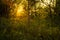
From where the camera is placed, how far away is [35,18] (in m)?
5.64

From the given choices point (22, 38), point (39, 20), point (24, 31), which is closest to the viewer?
point (22, 38)

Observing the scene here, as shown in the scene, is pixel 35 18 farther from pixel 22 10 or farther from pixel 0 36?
pixel 0 36

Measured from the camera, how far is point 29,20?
5.60 meters

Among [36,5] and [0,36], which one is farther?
[36,5]

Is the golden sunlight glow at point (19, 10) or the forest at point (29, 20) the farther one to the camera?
the golden sunlight glow at point (19, 10)

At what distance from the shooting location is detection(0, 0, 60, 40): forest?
5.00 m

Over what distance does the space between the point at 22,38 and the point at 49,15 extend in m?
0.99

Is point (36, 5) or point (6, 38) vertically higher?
point (36, 5)

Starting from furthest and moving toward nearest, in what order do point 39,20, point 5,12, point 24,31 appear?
point 5,12 < point 39,20 < point 24,31

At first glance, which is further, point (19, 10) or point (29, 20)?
point (19, 10)

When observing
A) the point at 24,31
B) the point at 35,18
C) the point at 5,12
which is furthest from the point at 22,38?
the point at 5,12

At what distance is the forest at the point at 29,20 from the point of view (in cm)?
500

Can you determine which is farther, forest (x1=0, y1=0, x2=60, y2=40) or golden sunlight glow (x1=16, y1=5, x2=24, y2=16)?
golden sunlight glow (x1=16, y1=5, x2=24, y2=16)

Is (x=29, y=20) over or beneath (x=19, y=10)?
beneath
